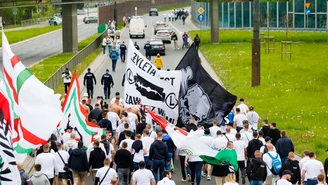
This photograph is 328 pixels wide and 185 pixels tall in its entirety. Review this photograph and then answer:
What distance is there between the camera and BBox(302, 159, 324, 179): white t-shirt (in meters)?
19.4

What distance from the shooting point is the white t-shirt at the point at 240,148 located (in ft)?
71.7

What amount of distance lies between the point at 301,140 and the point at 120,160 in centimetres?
899

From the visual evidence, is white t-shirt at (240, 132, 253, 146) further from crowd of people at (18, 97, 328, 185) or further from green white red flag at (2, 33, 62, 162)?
green white red flag at (2, 33, 62, 162)

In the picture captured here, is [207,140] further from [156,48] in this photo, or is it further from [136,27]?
[136,27]

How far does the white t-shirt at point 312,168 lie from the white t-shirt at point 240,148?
2.65m

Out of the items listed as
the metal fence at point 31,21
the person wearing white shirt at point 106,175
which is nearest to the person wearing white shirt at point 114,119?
the person wearing white shirt at point 106,175

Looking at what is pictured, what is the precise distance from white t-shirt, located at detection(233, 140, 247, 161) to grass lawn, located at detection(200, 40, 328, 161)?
3.98 m

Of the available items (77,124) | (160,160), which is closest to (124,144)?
(160,160)

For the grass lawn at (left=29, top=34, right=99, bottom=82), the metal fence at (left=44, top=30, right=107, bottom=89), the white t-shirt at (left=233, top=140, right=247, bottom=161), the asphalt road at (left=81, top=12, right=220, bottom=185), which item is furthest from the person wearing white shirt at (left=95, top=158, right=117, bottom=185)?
the grass lawn at (left=29, top=34, right=99, bottom=82)

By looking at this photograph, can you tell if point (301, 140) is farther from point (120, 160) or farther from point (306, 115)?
A: point (120, 160)

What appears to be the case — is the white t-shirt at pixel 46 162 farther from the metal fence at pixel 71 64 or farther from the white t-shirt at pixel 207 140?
the metal fence at pixel 71 64

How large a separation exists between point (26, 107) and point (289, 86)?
23.6 meters

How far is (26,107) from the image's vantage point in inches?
741

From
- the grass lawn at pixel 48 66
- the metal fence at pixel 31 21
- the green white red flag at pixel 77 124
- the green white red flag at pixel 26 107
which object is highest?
the metal fence at pixel 31 21
